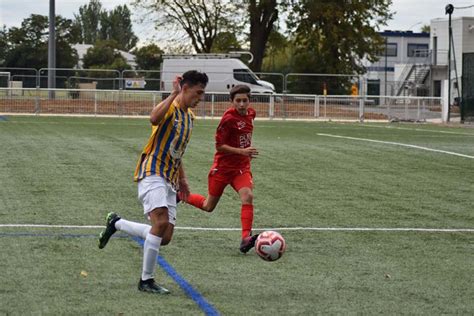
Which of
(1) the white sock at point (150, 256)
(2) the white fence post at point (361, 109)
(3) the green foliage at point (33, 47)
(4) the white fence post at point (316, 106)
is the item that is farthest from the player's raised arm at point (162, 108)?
(3) the green foliage at point (33, 47)

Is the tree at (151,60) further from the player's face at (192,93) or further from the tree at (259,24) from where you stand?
the player's face at (192,93)

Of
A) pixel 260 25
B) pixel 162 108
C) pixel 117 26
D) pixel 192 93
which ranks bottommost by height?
pixel 162 108

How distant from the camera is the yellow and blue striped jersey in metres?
7.45

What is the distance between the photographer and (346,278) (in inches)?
313

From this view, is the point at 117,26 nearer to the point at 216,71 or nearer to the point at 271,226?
the point at 216,71

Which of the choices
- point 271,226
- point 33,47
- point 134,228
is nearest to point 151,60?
point 33,47

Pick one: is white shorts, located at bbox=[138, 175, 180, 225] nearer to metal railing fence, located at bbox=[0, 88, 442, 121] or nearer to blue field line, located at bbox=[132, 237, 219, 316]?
blue field line, located at bbox=[132, 237, 219, 316]

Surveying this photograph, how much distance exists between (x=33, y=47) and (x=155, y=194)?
71358 millimetres

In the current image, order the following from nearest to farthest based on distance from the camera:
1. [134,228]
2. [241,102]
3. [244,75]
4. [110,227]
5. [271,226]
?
[134,228]
[110,227]
[241,102]
[271,226]
[244,75]

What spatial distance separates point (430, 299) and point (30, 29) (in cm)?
7784

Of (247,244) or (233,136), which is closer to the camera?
(247,244)

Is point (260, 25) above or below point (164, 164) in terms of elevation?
above

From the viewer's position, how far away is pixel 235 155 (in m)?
9.69

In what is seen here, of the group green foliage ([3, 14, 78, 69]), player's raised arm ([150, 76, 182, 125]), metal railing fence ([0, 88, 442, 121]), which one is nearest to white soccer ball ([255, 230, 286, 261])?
player's raised arm ([150, 76, 182, 125])
